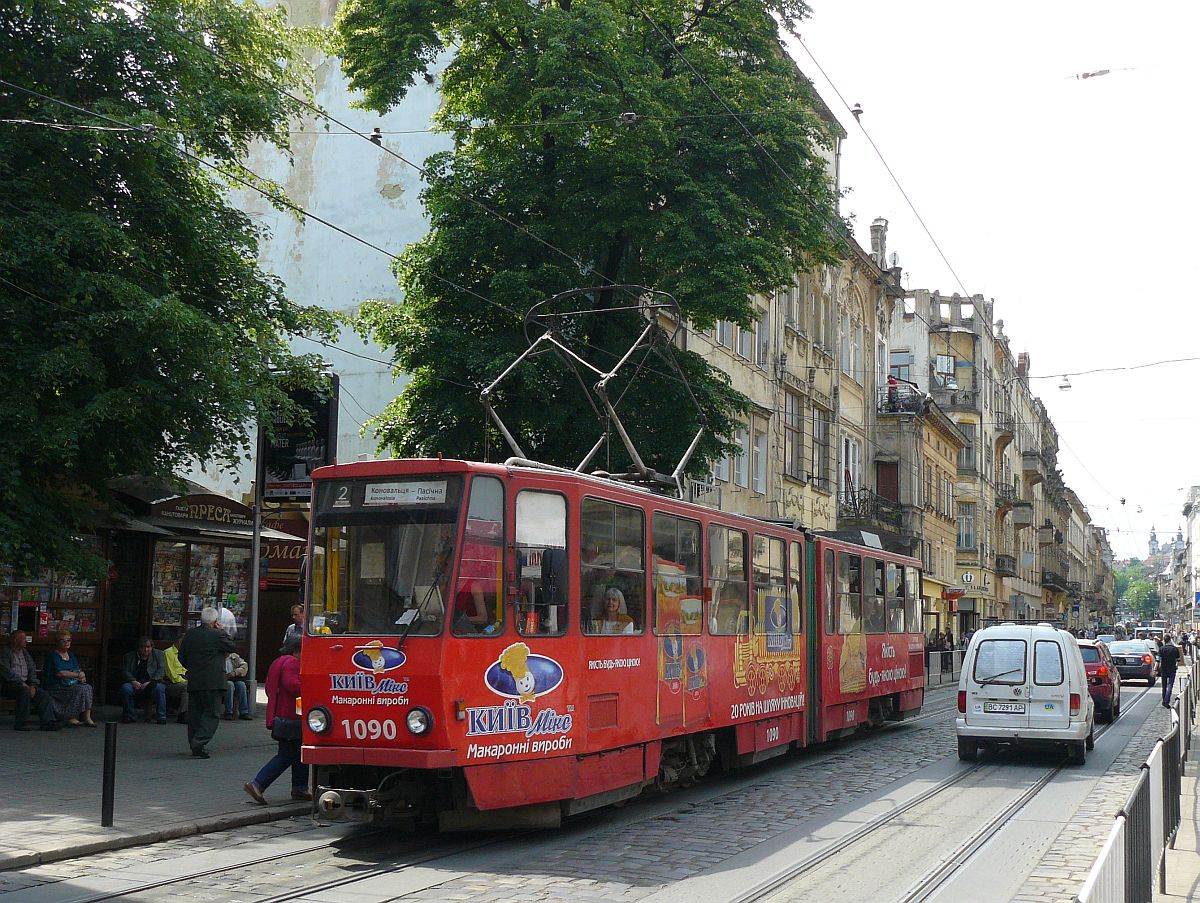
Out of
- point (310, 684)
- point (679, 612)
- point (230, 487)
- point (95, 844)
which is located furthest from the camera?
point (230, 487)

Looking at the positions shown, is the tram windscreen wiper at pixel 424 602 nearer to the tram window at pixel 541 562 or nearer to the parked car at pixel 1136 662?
the tram window at pixel 541 562

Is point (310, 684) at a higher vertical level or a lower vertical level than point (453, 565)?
lower

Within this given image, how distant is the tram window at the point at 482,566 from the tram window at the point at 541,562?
21 centimetres

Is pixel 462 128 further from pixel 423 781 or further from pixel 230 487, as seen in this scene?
pixel 423 781

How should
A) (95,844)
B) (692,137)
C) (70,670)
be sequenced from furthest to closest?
1. (692,137)
2. (70,670)
3. (95,844)

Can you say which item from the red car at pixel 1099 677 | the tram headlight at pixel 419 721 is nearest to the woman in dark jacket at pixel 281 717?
the tram headlight at pixel 419 721

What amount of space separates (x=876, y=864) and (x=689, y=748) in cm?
437

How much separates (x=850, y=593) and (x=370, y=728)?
424 inches

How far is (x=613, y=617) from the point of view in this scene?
1236cm

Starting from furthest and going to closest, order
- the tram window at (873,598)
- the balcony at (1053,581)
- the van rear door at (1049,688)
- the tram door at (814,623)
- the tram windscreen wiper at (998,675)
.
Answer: the balcony at (1053,581)
the tram window at (873,598)
the tram door at (814,623)
the tram windscreen wiper at (998,675)
the van rear door at (1049,688)

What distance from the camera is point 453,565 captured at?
10.8 m

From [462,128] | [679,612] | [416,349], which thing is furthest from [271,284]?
[679,612]

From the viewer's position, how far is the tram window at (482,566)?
426 inches

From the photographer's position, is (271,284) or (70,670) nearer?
(70,670)
